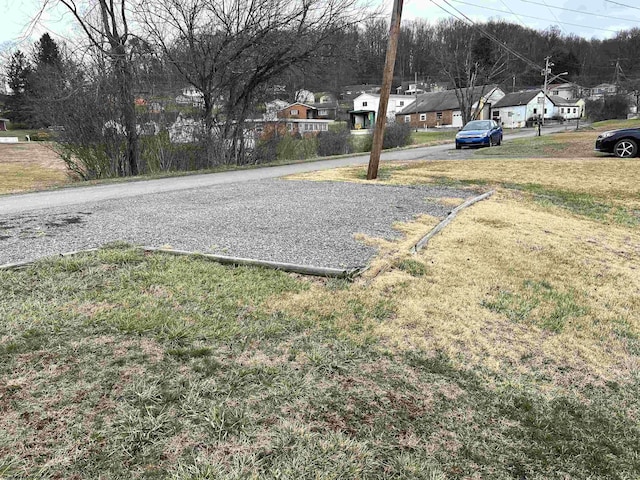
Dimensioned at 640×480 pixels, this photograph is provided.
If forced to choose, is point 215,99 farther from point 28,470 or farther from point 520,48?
point 520,48

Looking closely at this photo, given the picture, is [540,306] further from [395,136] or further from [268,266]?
[395,136]

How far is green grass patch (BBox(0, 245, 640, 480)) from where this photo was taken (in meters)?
1.76

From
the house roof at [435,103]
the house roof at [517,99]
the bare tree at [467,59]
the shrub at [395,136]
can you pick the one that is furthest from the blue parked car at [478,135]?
the house roof at [517,99]

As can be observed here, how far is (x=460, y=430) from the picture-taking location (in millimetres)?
2043

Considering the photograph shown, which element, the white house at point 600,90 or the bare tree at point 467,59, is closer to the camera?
the bare tree at point 467,59

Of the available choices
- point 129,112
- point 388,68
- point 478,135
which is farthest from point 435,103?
point 388,68

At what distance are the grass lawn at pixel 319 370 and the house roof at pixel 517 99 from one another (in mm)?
64218

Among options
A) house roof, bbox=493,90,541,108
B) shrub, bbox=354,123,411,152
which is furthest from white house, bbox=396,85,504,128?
shrub, bbox=354,123,411,152

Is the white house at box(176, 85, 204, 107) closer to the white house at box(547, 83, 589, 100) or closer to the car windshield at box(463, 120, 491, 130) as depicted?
the car windshield at box(463, 120, 491, 130)

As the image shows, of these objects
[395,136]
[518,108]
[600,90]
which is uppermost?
[600,90]

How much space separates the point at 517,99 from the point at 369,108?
2253 cm

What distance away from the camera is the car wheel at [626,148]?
1384 centimetres

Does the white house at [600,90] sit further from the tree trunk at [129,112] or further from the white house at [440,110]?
the tree trunk at [129,112]

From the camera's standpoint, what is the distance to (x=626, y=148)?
13945 mm
